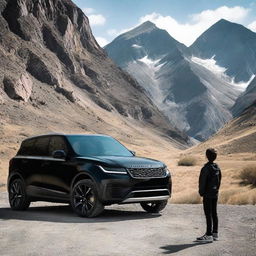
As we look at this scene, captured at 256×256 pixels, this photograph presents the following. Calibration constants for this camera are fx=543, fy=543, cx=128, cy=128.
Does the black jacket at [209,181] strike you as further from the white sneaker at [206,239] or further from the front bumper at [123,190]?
the front bumper at [123,190]

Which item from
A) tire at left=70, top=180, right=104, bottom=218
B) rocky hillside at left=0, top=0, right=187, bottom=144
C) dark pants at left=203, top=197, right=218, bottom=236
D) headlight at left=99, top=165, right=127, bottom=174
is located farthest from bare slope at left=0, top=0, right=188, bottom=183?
dark pants at left=203, top=197, right=218, bottom=236

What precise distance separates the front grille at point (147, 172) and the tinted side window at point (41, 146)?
263 cm

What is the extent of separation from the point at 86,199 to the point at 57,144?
6.32 ft

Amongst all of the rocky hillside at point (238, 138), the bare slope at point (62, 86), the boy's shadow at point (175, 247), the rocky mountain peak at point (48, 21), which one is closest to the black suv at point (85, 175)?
the boy's shadow at point (175, 247)

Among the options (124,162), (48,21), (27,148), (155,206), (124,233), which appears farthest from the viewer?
(48,21)

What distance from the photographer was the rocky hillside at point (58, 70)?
9225 cm

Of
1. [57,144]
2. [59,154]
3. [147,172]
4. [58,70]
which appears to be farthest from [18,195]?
[58,70]

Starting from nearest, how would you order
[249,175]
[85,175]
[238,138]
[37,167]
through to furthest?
[85,175]
[37,167]
[249,175]
[238,138]

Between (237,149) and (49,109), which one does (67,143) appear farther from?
(49,109)

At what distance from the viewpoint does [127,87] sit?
151375mm

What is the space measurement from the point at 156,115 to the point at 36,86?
197ft

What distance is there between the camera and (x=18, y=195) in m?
13.1

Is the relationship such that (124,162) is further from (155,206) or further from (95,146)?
(155,206)

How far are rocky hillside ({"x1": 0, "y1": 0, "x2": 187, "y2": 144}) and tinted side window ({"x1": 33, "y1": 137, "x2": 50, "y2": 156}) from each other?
68.2 meters
